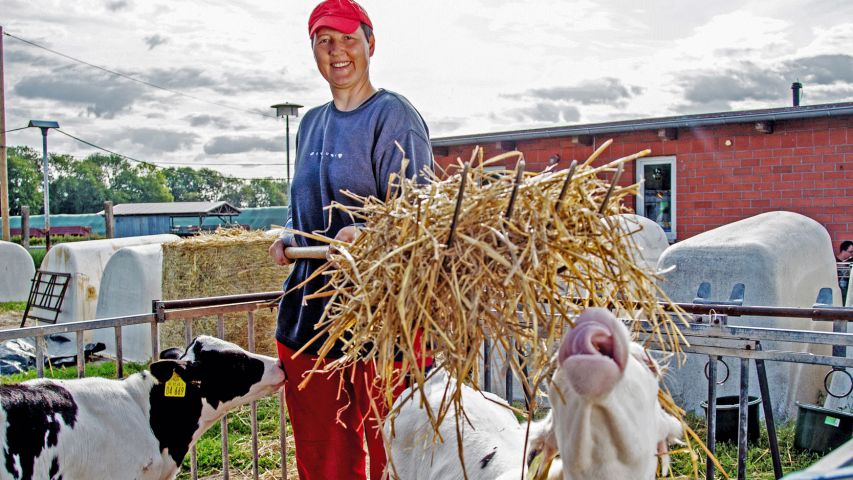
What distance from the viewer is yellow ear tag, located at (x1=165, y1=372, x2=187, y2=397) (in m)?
3.47

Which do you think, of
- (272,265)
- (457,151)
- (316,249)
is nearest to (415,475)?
(316,249)

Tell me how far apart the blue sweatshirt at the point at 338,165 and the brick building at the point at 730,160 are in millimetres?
9603

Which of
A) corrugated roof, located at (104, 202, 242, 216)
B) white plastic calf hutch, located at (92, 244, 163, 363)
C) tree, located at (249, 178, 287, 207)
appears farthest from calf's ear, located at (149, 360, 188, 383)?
tree, located at (249, 178, 287, 207)

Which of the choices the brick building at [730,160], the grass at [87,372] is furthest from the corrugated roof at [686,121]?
the grass at [87,372]

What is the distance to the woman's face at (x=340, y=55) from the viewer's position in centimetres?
255

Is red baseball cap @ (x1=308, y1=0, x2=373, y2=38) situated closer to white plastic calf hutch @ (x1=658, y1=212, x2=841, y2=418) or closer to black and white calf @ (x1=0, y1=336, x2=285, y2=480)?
black and white calf @ (x1=0, y1=336, x2=285, y2=480)

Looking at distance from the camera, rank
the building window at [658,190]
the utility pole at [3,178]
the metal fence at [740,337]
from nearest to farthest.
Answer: the metal fence at [740,337]
the building window at [658,190]
the utility pole at [3,178]

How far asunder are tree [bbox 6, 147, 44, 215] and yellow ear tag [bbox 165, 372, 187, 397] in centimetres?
7410

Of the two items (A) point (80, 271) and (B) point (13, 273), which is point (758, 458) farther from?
(B) point (13, 273)

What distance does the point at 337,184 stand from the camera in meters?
2.49

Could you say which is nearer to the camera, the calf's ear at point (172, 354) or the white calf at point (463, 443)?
the white calf at point (463, 443)

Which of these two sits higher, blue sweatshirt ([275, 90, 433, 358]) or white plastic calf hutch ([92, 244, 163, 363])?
blue sweatshirt ([275, 90, 433, 358])

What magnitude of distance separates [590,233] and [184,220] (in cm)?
4924

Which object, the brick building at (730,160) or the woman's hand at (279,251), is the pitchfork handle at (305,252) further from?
the brick building at (730,160)
